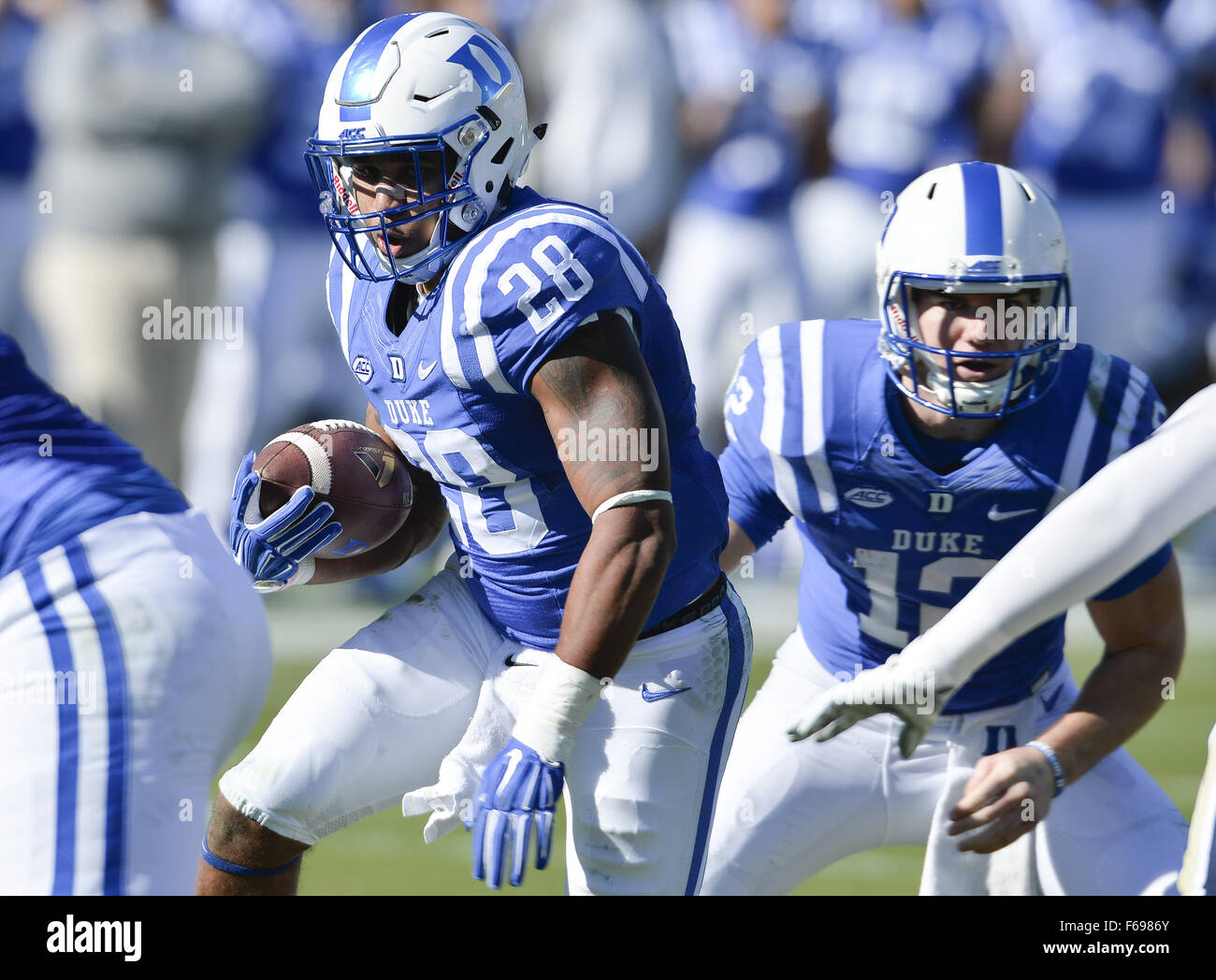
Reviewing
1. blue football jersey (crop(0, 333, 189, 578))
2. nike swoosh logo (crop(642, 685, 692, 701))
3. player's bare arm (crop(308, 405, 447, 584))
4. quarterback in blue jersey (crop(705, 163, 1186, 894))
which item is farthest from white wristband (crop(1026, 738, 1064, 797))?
blue football jersey (crop(0, 333, 189, 578))

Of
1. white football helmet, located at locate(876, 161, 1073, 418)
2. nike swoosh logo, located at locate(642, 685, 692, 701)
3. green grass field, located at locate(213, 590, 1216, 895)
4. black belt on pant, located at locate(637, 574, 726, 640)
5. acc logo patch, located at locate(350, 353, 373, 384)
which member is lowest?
green grass field, located at locate(213, 590, 1216, 895)

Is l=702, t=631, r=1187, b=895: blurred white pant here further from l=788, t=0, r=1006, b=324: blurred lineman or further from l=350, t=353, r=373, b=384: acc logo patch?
l=788, t=0, r=1006, b=324: blurred lineman

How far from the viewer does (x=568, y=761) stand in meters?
2.94

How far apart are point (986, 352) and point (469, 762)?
1.12m

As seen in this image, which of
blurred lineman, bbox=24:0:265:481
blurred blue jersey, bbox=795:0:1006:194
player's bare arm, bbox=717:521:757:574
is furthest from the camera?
blurred blue jersey, bbox=795:0:1006:194

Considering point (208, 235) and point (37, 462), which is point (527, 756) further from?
point (208, 235)

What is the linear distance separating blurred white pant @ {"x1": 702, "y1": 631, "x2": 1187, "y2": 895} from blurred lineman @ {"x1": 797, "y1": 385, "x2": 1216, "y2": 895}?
577mm

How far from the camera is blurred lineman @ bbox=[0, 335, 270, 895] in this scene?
2.54m

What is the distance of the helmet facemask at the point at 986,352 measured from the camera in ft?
10.4

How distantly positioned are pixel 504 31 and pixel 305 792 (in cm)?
532

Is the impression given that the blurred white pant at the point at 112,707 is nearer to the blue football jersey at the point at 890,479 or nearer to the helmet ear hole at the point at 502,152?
the helmet ear hole at the point at 502,152

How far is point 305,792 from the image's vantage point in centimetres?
294

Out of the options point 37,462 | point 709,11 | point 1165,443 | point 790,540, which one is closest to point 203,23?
point 709,11

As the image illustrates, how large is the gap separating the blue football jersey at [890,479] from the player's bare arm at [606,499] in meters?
0.58
